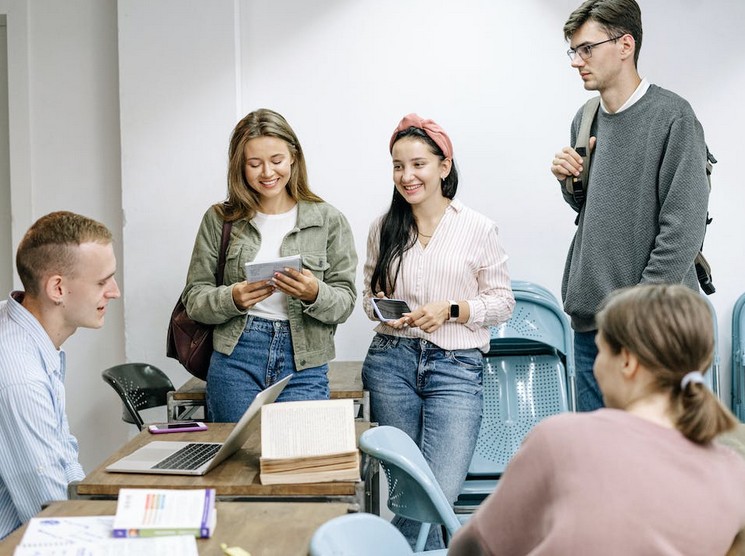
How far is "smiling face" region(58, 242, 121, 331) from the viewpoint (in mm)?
2543

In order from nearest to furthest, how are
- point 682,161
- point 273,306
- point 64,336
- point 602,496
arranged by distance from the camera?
point 602,496 → point 64,336 → point 682,161 → point 273,306

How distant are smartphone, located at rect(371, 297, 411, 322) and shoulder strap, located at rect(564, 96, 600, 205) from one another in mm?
756

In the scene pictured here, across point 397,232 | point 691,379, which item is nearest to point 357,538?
point 691,379

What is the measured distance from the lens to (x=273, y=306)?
3309 mm

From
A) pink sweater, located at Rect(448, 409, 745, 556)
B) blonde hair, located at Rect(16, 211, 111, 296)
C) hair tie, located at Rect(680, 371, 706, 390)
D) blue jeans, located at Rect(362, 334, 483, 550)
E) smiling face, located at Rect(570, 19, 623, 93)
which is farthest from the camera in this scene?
blue jeans, located at Rect(362, 334, 483, 550)

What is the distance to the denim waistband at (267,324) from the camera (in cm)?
326

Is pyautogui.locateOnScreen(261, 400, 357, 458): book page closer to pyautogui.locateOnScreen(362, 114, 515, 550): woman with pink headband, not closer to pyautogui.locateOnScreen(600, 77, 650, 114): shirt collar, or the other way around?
pyautogui.locateOnScreen(362, 114, 515, 550): woman with pink headband

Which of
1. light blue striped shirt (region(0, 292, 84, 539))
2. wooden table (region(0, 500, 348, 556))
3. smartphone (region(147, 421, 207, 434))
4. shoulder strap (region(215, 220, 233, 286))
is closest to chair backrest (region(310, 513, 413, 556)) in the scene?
wooden table (region(0, 500, 348, 556))

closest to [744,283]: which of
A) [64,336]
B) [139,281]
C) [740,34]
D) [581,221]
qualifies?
[740,34]

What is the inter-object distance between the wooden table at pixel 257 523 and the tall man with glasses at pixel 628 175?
142 centimetres

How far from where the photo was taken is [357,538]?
6.06ft

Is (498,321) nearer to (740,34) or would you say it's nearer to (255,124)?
(255,124)

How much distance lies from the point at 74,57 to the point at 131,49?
0.42m

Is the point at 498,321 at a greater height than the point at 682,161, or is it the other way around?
the point at 682,161
